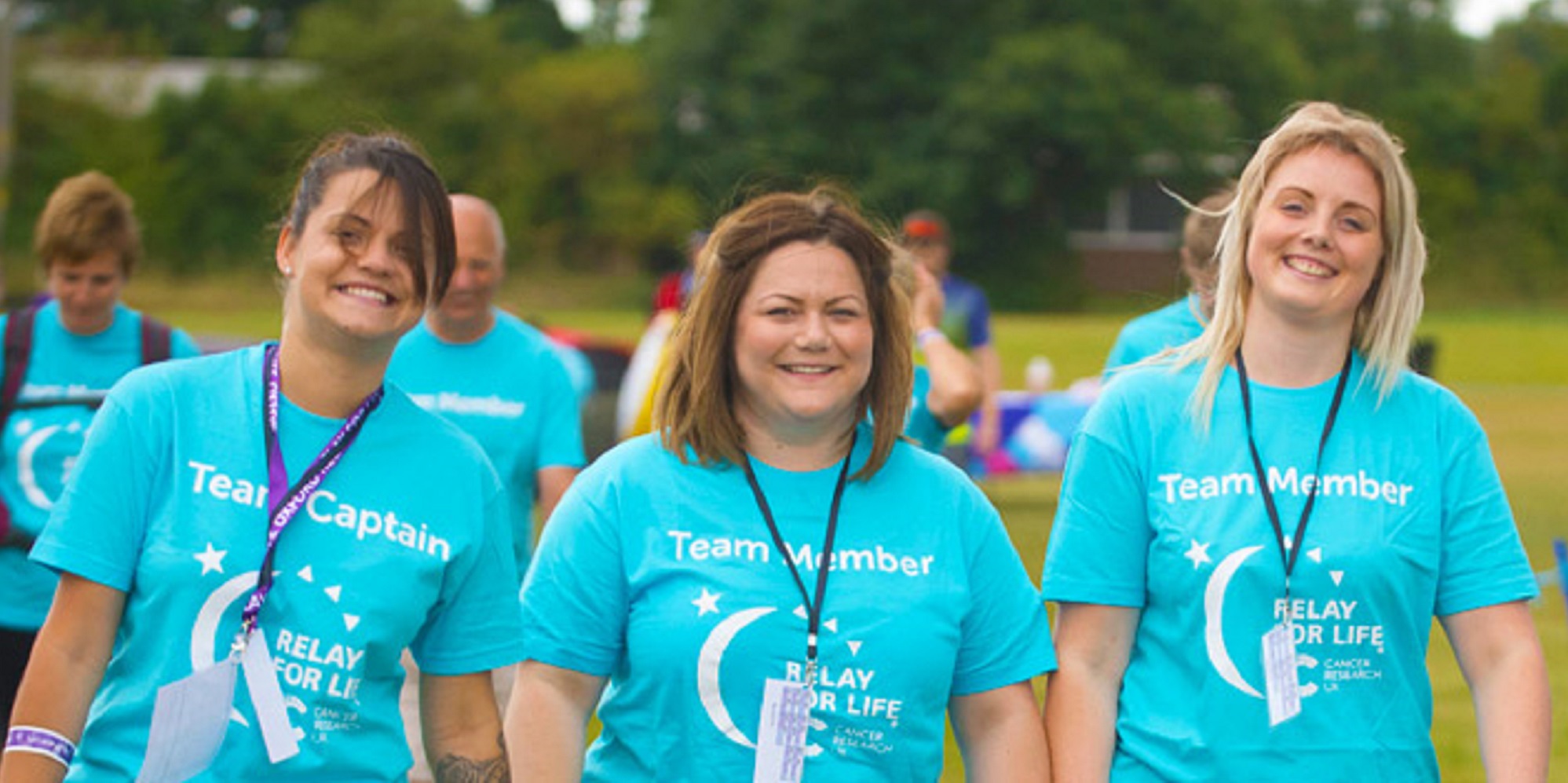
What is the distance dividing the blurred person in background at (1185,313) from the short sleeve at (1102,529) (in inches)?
93.3

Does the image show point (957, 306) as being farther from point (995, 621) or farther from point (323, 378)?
point (323, 378)

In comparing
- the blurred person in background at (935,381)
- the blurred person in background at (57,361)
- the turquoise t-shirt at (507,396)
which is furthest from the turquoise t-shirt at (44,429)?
the blurred person in background at (935,381)

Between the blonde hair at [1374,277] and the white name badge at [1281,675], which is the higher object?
the blonde hair at [1374,277]

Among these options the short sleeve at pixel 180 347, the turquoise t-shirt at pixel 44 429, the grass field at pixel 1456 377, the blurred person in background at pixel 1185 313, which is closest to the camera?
the turquoise t-shirt at pixel 44 429

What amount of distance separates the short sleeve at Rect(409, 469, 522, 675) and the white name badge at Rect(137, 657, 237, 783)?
0.42 m

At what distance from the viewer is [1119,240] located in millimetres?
62094

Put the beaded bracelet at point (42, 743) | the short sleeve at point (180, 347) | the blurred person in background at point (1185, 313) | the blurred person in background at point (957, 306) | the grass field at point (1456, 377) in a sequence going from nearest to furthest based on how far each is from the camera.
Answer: the beaded bracelet at point (42, 743)
the blurred person in background at point (1185, 313)
the short sleeve at point (180, 347)
the blurred person in background at point (957, 306)
the grass field at point (1456, 377)

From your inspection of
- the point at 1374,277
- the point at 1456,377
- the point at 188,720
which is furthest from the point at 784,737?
the point at 1456,377

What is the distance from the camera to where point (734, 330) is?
3539 mm

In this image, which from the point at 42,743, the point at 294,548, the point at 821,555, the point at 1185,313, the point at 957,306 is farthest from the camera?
the point at 957,306

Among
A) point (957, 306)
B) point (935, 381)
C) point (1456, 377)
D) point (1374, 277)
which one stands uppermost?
point (1456, 377)

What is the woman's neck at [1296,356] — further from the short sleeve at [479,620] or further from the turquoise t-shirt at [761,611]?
the short sleeve at [479,620]

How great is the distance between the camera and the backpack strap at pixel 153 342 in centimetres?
630

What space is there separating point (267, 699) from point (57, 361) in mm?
3248
